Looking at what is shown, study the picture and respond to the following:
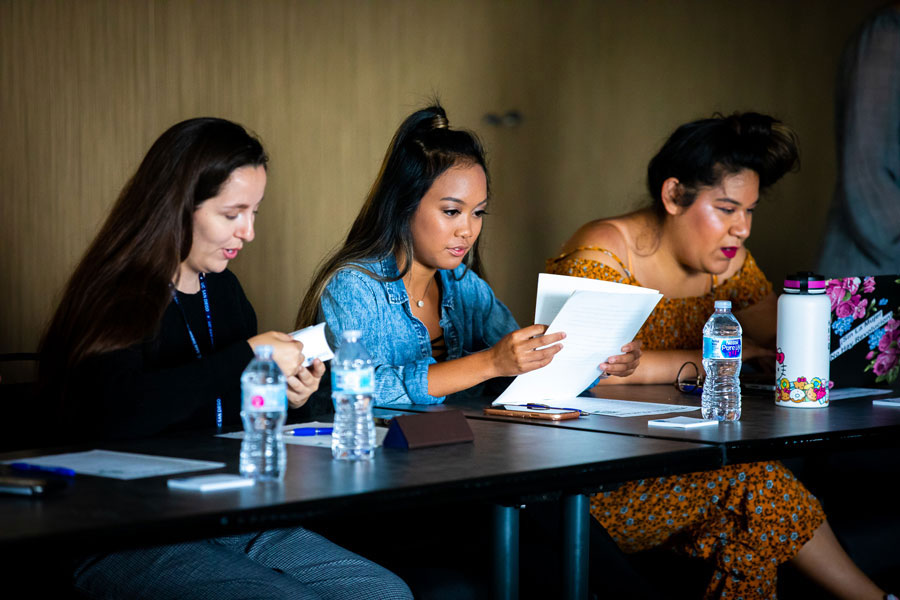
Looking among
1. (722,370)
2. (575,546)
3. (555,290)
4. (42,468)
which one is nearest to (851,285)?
(722,370)

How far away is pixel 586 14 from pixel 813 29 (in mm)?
1094

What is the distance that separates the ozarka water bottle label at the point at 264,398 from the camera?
1.31m

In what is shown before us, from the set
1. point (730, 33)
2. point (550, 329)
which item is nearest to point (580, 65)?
point (730, 33)

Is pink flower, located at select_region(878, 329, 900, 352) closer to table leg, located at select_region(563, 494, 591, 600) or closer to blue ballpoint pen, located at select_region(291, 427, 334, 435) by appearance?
table leg, located at select_region(563, 494, 591, 600)

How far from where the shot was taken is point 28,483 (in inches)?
45.7

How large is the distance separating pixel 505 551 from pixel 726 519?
23.1 inches

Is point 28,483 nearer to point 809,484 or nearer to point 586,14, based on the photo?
point 809,484

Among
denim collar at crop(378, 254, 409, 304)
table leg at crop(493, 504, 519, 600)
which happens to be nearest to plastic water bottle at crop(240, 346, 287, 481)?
table leg at crop(493, 504, 519, 600)

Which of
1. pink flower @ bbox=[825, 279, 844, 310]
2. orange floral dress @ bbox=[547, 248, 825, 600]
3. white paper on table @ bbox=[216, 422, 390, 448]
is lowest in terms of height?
orange floral dress @ bbox=[547, 248, 825, 600]

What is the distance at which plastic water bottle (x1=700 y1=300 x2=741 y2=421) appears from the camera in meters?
1.84

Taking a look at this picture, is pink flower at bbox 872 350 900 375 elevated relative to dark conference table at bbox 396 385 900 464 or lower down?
elevated

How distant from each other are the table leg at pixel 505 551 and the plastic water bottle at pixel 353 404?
0.26 metres

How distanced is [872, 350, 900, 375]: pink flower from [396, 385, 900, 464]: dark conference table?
178 millimetres

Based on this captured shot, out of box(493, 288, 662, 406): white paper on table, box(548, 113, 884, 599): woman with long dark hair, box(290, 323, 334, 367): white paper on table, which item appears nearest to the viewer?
box(290, 323, 334, 367): white paper on table
